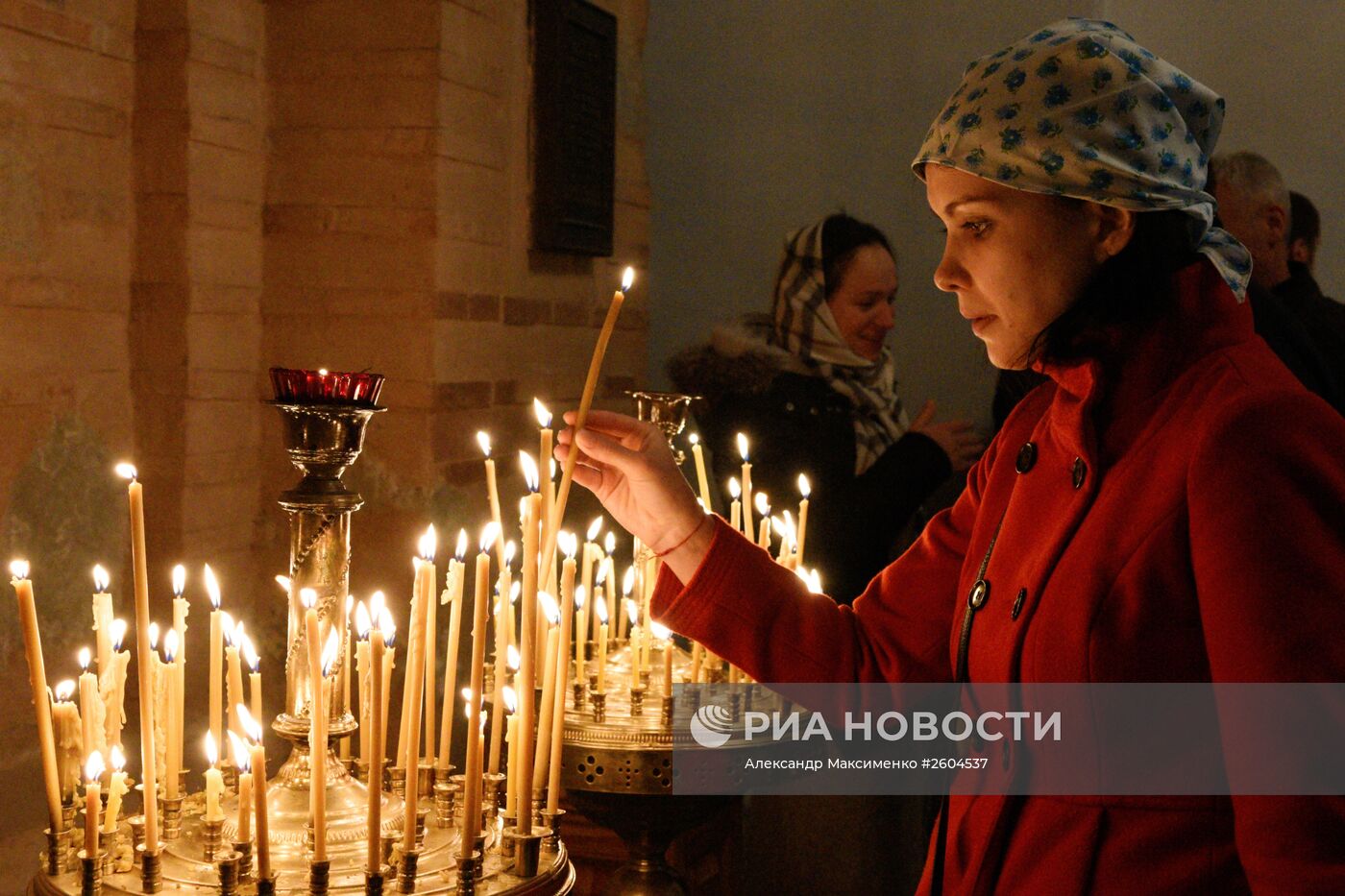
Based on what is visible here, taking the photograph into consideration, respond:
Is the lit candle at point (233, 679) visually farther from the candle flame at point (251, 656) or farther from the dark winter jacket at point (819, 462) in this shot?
the dark winter jacket at point (819, 462)

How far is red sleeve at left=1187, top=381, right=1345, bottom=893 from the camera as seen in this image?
105cm

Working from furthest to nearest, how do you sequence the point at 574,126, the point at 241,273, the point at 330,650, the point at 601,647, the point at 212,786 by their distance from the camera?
the point at 574,126, the point at 241,273, the point at 601,647, the point at 330,650, the point at 212,786

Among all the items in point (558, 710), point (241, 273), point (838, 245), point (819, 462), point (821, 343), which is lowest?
point (558, 710)


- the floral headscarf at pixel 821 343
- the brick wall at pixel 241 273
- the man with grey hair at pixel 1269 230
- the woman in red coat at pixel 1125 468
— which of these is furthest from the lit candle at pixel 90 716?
the man with grey hair at pixel 1269 230

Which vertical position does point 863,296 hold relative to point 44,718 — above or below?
above

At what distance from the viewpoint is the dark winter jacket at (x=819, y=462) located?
308 cm

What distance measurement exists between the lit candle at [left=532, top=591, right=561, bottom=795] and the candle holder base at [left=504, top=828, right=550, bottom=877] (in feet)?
0.17

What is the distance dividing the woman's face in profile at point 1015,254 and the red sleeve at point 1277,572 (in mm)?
225

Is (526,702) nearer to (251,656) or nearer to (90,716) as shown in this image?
(251,656)

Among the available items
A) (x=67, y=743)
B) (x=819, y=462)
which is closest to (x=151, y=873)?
(x=67, y=743)

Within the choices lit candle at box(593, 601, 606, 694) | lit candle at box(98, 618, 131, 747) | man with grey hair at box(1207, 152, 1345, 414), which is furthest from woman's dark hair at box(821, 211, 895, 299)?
lit candle at box(98, 618, 131, 747)

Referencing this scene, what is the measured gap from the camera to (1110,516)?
1.23m

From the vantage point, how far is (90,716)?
1.23 meters

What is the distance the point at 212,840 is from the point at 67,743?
0.17 m
